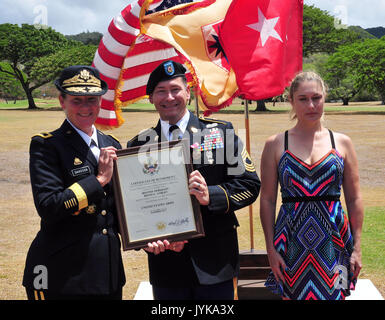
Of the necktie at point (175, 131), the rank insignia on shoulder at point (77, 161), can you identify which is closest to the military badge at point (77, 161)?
the rank insignia on shoulder at point (77, 161)

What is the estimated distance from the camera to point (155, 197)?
2625 mm

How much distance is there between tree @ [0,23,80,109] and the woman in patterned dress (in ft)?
166

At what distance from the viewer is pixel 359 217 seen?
9.45 ft

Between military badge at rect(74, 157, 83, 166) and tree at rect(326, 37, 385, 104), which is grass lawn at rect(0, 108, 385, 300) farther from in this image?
tree at rect(326, 37, 385, 104)

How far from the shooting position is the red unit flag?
14.9 ft

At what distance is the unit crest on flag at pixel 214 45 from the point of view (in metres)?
5.16

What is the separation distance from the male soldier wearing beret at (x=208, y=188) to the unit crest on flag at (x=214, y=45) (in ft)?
7.94

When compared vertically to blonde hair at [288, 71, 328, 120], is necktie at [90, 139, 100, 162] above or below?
below

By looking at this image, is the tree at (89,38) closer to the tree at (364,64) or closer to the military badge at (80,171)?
the tree at (364,64)

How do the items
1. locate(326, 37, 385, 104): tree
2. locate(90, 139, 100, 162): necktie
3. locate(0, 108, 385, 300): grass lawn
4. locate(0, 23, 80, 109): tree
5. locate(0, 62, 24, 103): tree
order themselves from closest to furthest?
locate(90, 139, 100, 162): necktie < locate(0, 108, 385, 300): grass lawn < locate(326, 37, 385, 104): tree < locate(0, 23, 80, 109): tree < locate(0, 62, 24, 103): tree

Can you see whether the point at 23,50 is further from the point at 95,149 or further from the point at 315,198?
the point at 315,198

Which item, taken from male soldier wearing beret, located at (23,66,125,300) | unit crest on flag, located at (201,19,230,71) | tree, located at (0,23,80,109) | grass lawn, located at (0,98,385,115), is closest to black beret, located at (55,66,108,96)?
male soldier wearing beret, located at (23,66,125,300)
